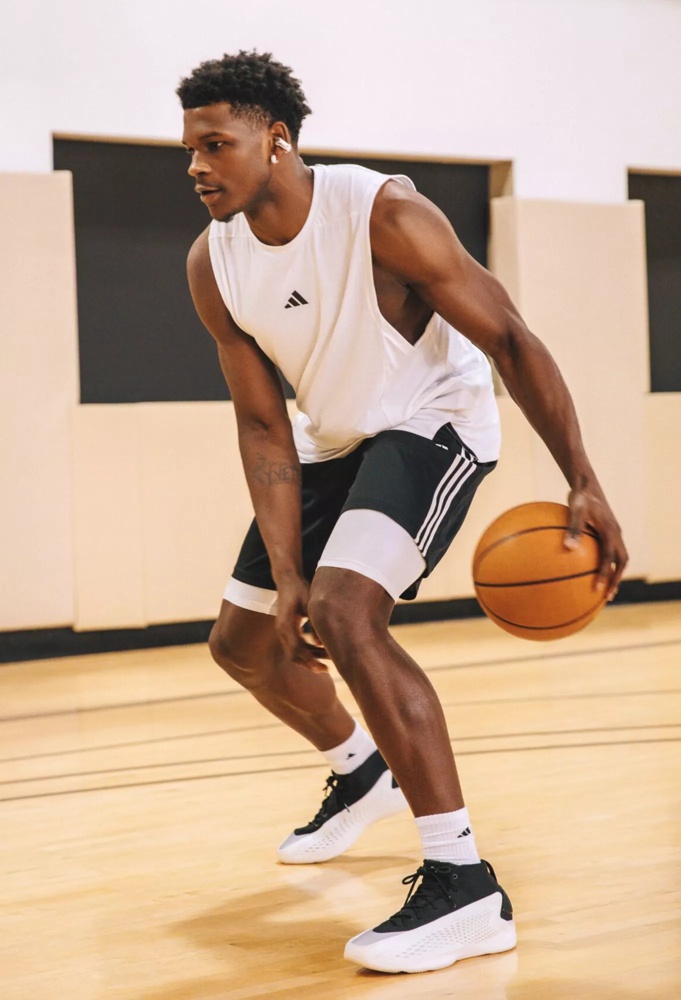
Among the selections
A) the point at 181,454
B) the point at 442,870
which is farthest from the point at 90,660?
the point at 442,870

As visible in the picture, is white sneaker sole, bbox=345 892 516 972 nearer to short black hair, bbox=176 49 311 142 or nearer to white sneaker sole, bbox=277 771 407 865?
white sneaker sole, bbox=277 771 407 865

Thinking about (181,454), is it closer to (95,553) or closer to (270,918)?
(95,553)

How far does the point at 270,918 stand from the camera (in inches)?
95.0

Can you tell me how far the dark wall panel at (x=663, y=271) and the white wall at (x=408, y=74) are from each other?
0.18m

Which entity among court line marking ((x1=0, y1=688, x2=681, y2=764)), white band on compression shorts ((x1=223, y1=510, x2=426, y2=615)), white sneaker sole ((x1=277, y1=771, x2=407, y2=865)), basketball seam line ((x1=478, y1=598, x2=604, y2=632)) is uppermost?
white band on compression shorts ((x1=223, y1=510, x2=426, y2=615))

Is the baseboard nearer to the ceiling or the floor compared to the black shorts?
nearer to the floor

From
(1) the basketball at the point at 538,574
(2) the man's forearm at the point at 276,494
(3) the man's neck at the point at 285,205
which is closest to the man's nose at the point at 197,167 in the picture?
(3) the man's neck at the point at 285,205

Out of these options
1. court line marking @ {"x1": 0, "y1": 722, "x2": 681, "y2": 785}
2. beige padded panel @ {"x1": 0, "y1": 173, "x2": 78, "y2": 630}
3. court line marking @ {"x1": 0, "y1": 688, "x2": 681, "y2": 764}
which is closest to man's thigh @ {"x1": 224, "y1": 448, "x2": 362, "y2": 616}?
court line marking @ {"x1": 0, "y1": 722, "x2": 681, "y2": 785}

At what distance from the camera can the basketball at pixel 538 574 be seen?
7.78 feet

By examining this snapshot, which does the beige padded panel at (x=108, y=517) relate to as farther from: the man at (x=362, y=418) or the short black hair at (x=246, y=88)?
the short black hair at (x=246, y=88)

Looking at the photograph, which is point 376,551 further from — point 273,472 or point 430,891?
point 430,891

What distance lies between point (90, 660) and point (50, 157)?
7.82 feet

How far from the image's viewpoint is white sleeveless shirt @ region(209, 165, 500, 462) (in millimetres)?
2467

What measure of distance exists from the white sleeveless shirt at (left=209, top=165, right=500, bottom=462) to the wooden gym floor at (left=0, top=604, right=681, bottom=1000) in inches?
35.3
